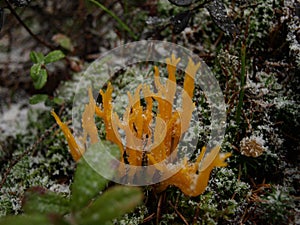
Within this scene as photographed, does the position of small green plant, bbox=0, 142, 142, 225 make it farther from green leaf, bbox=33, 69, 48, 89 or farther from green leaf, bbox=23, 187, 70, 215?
green leaf, bbox=33, 69, 48, 89

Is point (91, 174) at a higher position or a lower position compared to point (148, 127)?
lower

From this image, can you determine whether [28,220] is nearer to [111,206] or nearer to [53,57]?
[111,206]

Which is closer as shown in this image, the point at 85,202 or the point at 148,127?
the point at 85,202

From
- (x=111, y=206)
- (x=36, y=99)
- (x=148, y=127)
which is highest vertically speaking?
(x=36, y=99)

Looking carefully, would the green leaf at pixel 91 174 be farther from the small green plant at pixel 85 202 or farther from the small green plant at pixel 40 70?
the small green plant at pixel 40 70

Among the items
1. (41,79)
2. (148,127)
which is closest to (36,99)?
(41,79)

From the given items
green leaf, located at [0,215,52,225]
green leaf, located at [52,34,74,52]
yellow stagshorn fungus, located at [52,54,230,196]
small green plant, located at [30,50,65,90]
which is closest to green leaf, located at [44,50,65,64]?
small green plant, located at [30,50,65,90]

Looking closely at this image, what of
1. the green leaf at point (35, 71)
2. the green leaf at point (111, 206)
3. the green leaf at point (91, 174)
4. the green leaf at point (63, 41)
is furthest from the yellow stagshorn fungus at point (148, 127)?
the green leaf at point (63, 41)
